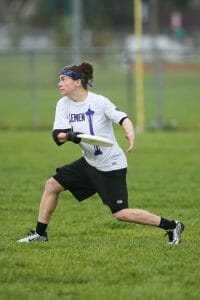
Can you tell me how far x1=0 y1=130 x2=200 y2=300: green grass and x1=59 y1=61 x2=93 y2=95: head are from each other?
1.50 m

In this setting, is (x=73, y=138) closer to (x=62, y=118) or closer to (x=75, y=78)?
(x=62, y=118)

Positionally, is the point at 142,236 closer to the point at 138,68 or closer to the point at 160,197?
the point at 160,197

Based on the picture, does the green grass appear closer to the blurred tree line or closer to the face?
the face

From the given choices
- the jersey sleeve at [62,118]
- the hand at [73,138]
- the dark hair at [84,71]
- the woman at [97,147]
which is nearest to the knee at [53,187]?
the woman at [97,147]

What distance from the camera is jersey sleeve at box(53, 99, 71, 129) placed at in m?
8.16

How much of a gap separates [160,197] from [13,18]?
172 ft

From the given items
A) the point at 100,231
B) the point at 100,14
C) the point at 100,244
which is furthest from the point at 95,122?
the point at 100,14

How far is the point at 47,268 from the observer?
7211mm

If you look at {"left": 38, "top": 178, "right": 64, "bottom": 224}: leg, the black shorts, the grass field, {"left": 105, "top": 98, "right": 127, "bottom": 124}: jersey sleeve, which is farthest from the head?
the grass field

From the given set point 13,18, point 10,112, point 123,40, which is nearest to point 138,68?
point 10,112

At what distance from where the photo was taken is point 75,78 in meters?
8.29

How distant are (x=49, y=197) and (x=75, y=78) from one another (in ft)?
3.95

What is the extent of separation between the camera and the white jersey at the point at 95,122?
8133 millimetres

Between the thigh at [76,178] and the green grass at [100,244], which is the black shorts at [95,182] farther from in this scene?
the green grass at [100,244]
